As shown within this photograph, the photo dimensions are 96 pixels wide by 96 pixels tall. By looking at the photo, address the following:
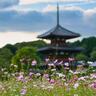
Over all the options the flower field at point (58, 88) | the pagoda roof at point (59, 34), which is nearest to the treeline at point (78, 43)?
the pagoda roof at point (59, 34)

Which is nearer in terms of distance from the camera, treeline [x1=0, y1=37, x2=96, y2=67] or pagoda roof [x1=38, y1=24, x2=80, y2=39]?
pagoda roof [x1=38, y1=24, x2=80, y2=39]

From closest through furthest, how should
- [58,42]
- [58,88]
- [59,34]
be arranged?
[58,88] < [59,34] < [58,42]

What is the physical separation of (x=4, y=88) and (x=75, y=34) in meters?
37.9

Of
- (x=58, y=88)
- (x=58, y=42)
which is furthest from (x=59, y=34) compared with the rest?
(x=58, y=88)

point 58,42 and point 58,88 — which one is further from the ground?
point 58,88

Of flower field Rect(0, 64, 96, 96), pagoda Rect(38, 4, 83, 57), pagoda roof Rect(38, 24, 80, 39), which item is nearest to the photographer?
flower field Rect(0, 64, 96, 96)

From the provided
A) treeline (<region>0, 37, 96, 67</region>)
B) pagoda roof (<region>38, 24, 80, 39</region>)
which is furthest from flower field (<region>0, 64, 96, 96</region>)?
treeline (<region>0, 37, 96, 67</region>)

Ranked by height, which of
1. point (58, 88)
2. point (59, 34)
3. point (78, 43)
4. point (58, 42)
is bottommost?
point (78, 43)

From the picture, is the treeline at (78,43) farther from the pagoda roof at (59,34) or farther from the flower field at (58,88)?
the flower field at (58,88)

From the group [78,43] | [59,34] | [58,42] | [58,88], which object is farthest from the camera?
[78,43]

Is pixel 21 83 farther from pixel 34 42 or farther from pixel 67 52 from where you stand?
pixel 34 42

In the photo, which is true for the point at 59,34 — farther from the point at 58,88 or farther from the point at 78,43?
the point at 78,43

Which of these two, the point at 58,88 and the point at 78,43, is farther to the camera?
the point at 78,43

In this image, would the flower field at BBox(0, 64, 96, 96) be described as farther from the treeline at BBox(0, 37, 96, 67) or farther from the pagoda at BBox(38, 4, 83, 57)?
the treeline at BBox(0, 37, 96, 67)
